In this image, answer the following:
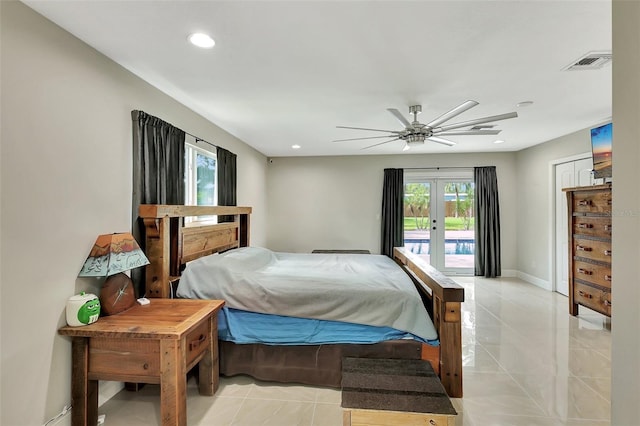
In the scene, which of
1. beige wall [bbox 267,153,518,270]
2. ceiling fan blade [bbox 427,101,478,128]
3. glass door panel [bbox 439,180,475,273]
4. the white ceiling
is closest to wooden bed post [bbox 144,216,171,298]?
the white ceiling

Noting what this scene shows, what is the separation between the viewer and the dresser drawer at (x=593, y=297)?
10.2ft

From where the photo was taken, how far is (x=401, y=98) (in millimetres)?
2791

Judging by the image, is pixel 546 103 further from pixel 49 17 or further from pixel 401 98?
pixel 49 17

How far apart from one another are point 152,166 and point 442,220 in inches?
204

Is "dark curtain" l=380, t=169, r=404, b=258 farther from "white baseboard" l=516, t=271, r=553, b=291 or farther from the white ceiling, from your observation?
the white ceiling

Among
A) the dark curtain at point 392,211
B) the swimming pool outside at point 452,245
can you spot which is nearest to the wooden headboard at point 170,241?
the dark curtain at point 392,211

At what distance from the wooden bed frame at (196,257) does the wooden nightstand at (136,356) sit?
49 cm

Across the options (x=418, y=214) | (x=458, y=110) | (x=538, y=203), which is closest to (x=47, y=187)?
(x=458, y=110)

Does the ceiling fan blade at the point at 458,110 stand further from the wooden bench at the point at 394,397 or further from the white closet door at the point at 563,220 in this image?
the white closet door at the point at 563,220

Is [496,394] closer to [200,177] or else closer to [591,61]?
[591,61]

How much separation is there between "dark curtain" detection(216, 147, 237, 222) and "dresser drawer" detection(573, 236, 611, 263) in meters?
4.35

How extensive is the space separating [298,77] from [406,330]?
6.98 feet

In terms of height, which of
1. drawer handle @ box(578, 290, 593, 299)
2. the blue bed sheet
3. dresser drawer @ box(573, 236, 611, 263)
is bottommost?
drawer handle @ box(578, 290, 593, 299)

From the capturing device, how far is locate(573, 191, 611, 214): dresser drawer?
3166 millimetres
